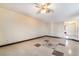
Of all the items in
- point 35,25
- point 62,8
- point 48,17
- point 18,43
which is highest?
point 62,8

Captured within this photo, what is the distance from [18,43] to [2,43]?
1.72 ft

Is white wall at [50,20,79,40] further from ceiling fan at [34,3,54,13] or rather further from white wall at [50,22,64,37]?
ceiling fan at [34,3,54,13]

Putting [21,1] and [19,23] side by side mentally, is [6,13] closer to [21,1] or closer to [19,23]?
[19,23]

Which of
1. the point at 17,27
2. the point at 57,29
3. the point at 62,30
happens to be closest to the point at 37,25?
the point at 57,29

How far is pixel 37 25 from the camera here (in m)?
1.95

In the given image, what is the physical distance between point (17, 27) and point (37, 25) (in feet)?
2.65

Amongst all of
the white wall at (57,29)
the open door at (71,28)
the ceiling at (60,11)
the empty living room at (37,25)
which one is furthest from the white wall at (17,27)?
the open door at (71,28)

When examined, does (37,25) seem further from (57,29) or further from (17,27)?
(17,27)

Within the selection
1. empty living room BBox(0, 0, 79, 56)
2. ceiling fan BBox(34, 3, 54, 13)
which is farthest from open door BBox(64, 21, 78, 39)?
ceiling fan BBox(34, 3, 54, 13)

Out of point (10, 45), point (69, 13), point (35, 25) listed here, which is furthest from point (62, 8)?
point (10, 45)

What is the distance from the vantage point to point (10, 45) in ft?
7.93

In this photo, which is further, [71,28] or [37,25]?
[37,25]

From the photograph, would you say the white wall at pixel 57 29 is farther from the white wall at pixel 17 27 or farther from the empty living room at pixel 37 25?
the white wall at pixel 17 27

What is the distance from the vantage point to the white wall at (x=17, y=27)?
6.43ft
